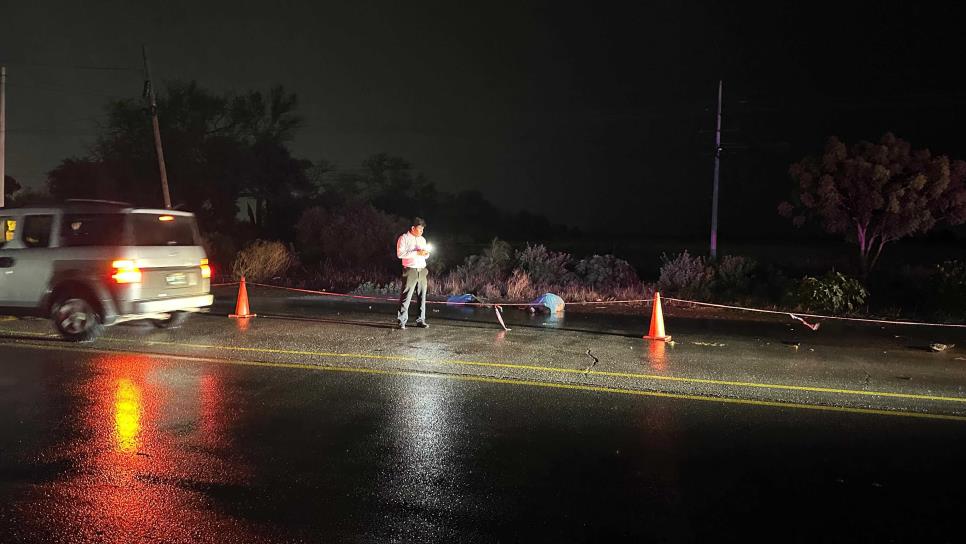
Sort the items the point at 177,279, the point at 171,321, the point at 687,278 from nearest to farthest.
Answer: the point at 177,279
the point at 171,321
the point at 687,278

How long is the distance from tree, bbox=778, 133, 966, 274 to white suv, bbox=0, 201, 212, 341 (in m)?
17.0

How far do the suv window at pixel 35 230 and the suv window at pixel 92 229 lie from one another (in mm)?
363

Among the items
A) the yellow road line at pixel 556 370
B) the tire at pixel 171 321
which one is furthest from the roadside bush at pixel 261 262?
the yellow road line at pixel 556 370

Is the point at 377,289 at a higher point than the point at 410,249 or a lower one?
lower

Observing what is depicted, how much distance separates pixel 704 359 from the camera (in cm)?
957

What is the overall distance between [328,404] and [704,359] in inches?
199

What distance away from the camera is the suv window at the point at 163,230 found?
32.5ft

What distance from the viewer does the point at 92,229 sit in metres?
9.95

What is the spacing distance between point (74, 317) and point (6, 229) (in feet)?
5.83

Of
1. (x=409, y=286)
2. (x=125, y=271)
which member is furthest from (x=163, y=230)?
(x=409, y=286)

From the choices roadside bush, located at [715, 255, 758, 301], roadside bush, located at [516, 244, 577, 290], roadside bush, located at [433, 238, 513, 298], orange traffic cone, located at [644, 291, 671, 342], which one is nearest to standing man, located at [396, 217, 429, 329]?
orange traffic cone, located at [644, 291, 671, 342]

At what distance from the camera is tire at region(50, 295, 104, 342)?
10070 millimetres

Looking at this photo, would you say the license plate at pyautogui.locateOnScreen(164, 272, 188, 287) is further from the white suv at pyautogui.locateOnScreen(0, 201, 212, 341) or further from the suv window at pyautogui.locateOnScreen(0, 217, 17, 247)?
the suv window at pyautogui.locateOnScreen(0, 217, 17, 247)

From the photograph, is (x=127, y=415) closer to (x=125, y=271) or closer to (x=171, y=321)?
(x=125, y=271)
